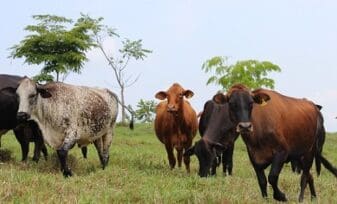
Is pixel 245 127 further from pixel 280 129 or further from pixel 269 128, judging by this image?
pixel 280 129

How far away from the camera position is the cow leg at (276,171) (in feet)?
28.0

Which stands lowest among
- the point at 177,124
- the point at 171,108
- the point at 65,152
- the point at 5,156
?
the point at 5,156

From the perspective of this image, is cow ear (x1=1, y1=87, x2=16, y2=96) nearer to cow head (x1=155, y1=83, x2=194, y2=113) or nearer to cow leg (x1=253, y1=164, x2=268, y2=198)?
cow head (x1=155, y1=83, x2=194, y2=113)

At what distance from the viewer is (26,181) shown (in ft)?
26.1

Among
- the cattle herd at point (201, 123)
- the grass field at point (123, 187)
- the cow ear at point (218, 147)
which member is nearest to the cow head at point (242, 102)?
the cattle herd at point (201, 123)

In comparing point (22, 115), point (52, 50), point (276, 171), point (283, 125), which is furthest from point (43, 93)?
point (52, 50)

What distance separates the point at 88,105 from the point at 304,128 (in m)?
4.12

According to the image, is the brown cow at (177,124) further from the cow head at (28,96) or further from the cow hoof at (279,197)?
the cow hoof at (279,197)

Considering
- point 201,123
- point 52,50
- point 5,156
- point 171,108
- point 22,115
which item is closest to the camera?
point 22,115

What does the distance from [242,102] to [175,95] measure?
16.4 feet

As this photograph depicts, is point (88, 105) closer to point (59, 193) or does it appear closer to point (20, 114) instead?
point (20, 114)

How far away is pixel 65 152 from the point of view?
10.6 m

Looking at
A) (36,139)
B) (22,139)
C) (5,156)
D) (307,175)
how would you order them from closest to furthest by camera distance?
(307,175)
(5,156)
(36,139)
(22,139)

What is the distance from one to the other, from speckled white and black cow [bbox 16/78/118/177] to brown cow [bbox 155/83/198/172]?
8.02 feet
